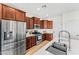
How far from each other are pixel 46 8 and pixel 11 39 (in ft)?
3.07

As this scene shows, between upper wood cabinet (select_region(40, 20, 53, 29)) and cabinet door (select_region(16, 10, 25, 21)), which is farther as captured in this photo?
cabinet door (select_region(16, 10, 25, 21))

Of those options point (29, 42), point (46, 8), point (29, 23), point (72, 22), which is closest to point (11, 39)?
point (29, 42)

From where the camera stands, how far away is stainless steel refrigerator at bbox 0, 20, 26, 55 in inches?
96.7

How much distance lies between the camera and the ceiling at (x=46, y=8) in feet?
7.43

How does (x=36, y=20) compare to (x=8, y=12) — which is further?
(x=8, y=12)

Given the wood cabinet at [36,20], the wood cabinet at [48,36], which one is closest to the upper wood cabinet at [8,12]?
the wood cabinet at [36,20]

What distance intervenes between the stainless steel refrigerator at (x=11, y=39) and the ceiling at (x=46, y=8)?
502 mm

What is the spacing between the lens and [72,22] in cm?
234

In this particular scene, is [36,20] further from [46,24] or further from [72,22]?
[72,22]

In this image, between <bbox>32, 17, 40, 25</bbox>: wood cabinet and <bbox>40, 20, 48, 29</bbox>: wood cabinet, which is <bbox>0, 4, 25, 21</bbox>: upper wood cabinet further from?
<bbox>40, 20, 48, 29</bbox>: wood cabinet

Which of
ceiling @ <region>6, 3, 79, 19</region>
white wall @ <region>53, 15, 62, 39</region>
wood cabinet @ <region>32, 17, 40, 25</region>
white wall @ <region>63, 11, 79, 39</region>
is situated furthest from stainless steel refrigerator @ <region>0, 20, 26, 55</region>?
white wall @ <region>63, 11, 79, 39</region>

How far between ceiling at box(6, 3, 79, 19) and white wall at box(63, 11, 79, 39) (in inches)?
3.4

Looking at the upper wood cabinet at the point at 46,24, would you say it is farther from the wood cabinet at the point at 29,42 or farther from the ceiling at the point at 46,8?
the wood cabinet at the point at 29,42
